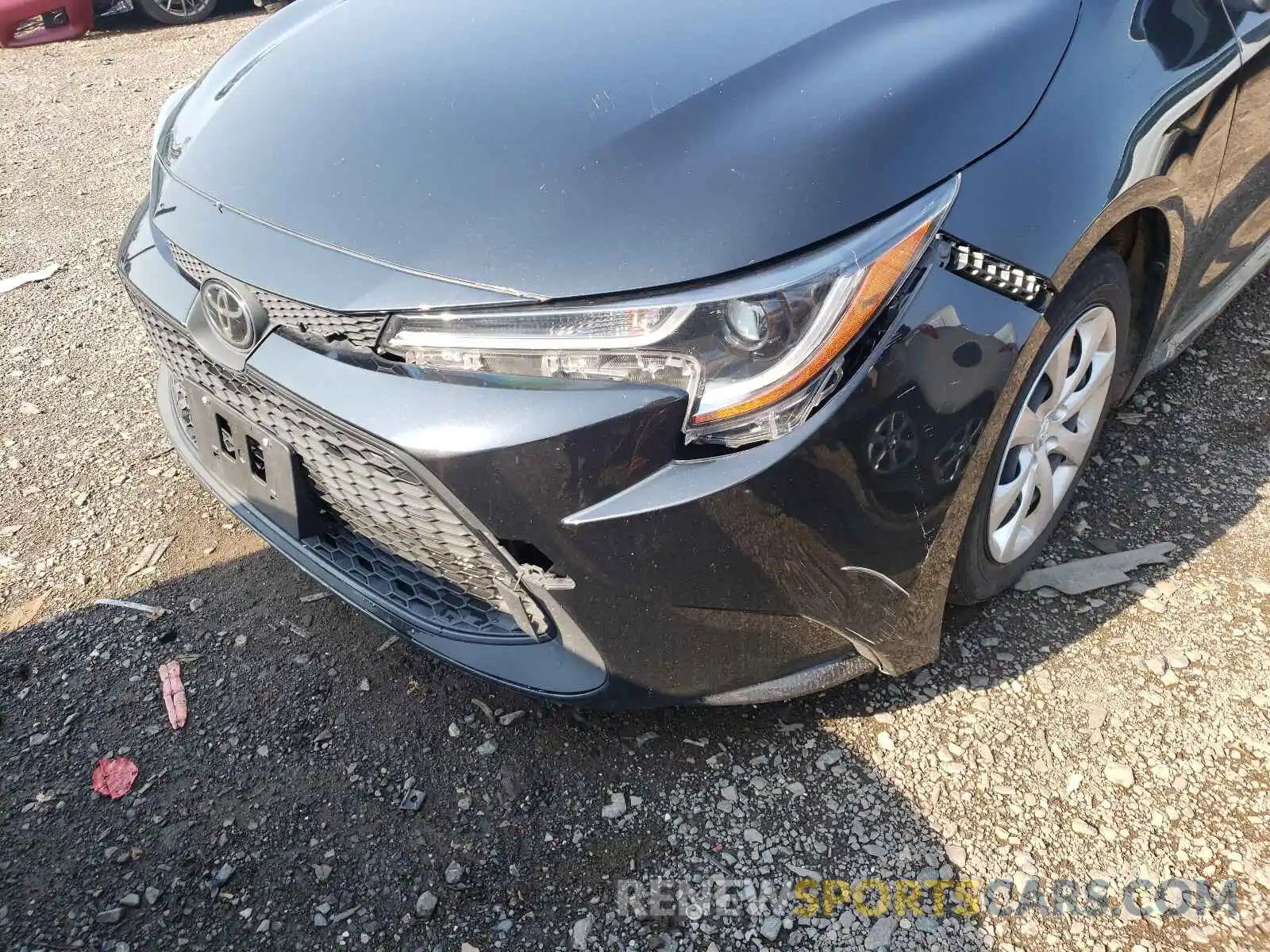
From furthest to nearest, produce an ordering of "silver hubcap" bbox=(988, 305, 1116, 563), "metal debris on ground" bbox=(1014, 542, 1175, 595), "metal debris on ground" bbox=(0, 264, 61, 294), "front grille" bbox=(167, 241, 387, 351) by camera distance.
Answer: "metal debris on ground" bbox=(0, 264, 61, 294) → "metal debris on ground" bbox=(1014, 542, 1175, 595) → "silver hubcap" bbox=(988, 305, 1116, 563) → "front grille" bbox=(167, 241, 387, 351)

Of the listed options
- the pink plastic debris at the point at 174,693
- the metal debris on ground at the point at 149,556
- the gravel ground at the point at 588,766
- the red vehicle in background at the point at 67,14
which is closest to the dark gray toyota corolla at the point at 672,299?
the gravel ground at the point at 588,766

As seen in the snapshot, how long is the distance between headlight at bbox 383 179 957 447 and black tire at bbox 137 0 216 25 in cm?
724

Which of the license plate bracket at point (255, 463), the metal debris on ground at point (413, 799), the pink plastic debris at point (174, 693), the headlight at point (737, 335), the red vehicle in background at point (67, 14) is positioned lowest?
the red vehicle in background at point (67, 14)

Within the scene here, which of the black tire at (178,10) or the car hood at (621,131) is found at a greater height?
the car hood at (621,131)

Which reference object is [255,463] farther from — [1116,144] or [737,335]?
[1116,144]

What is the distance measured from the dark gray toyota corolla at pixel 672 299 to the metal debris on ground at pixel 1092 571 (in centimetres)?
33

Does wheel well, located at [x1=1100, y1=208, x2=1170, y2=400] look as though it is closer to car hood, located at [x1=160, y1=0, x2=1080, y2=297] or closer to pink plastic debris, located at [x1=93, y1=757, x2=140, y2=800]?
car hood, located at [x1=160, y1=0, x2=1080, y2=297]

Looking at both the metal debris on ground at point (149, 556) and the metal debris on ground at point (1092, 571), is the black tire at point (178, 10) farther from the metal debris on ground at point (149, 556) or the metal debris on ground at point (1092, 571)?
the metal debris on ground at point (1092, 571)

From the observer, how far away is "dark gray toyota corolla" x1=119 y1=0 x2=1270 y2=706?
58.4 inches

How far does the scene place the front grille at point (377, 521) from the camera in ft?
5.44

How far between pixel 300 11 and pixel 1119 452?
2339 millimetres

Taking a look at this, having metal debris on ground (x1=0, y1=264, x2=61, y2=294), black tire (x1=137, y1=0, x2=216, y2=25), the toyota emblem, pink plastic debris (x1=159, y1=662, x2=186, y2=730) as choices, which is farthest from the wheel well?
black tire (x1=137, y1=0, x2=216, y2=25)

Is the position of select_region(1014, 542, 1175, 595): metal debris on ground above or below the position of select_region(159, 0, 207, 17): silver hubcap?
above

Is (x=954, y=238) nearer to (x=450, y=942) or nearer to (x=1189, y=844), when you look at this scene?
(x=1189, y=844)
